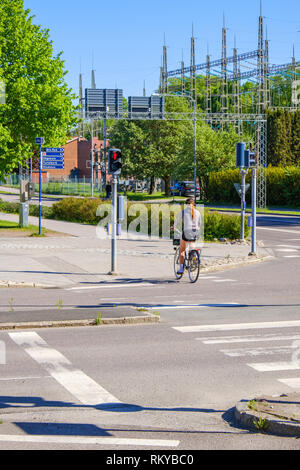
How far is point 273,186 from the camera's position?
194 feet

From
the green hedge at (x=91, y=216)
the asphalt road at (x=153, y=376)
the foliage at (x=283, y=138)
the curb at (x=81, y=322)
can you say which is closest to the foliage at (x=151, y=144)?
the foliage at (x=283, y=138)

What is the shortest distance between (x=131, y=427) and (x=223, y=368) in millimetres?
2357

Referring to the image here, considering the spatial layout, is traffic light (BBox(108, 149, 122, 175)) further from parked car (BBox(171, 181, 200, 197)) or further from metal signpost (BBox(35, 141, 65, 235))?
parked car (BBox(171, 181, 200, 197))

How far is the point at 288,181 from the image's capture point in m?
57.4

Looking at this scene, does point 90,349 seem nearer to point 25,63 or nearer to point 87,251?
point 87,251

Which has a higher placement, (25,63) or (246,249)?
(25,63)

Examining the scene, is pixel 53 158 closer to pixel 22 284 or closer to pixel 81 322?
pixel 22 284

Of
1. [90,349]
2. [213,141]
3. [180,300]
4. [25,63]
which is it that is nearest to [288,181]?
[213,141]

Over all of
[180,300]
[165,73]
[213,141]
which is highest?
[165,73]

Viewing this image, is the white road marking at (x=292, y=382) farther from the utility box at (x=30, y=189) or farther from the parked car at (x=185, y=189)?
the parked car at (x=185, y=189)

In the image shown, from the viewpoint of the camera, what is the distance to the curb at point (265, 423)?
18.8 ft

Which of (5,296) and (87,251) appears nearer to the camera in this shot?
(5,296)

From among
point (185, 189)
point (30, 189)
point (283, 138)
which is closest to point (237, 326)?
point (30, 189)
